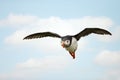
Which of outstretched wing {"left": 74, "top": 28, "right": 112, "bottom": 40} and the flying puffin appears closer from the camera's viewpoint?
the flying puffin

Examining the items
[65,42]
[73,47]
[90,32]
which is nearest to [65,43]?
[65,42]

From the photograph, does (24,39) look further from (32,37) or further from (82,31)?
(82,31)

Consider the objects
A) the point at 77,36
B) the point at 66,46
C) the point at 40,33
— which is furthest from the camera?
the point at 40,33

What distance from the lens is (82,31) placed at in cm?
2178

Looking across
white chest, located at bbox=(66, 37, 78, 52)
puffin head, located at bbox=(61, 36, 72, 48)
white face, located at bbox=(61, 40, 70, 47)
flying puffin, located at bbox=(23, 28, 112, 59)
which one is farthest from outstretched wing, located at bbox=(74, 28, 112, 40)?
white face, located at bbox=(61, 40, 70, 47)

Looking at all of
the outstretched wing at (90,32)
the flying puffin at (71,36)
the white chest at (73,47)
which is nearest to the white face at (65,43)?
the flying puffin at (71,36)

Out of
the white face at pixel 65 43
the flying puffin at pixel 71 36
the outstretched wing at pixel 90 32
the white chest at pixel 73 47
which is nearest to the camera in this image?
the white face at pixel 65 43

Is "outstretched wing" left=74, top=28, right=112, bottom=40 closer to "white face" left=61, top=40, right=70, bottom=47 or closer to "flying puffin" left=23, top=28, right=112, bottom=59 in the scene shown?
"flying puffin" left=23, top=28, right=112, bottom=59

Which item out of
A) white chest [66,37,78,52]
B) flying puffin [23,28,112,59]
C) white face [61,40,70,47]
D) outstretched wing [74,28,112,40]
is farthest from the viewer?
outstretched wing [74,28,112,40]

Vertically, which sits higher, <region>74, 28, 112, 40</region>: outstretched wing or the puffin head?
<region>74, 28, 112, 40</region>: outstretched wing

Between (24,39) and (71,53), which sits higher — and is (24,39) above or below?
above

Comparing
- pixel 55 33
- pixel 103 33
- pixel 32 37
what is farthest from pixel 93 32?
pixel 32 37

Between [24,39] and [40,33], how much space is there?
1.19 m

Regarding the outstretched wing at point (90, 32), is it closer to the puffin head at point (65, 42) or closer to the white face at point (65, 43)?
the puffin head at point (65, 42)
